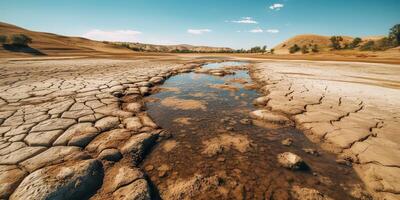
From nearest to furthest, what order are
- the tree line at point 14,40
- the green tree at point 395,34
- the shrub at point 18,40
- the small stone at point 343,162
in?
the small stone at point 343,162, the tree line at point 14,40, the shrub at point 18,40, the green tree at point 395,34

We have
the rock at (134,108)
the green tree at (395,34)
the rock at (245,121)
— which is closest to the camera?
the rock at (245,121)

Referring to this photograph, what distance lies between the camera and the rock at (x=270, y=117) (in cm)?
279

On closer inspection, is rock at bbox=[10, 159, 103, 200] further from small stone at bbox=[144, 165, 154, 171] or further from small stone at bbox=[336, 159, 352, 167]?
small stone at bbox=[336, 159, 352, 167]

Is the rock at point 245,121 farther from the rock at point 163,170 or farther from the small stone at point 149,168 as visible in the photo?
the small stone at point 149,168

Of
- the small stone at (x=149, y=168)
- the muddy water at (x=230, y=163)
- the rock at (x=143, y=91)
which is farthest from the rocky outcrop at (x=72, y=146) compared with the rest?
the rock at (x=143, y=91)

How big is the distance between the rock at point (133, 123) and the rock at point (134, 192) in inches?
42.2

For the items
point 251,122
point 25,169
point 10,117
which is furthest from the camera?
point 251,122

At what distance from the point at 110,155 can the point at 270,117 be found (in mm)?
2393

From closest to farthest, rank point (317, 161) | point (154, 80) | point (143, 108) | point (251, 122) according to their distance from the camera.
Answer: point (317, 161) → point (251, 122) → point (143, 108) → point (154, 80)

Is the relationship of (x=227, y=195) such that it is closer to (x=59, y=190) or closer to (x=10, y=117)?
(x=59, y=190)

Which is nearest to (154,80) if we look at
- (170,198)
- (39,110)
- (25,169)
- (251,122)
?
(39,110)

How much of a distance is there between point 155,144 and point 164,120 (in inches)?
30.0

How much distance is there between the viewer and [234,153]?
1994mm

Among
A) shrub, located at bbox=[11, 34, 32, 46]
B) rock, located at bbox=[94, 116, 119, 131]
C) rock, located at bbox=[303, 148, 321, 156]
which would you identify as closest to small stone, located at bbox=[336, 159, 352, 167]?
rock, located at bbox=[303, 148, 321, 156]
